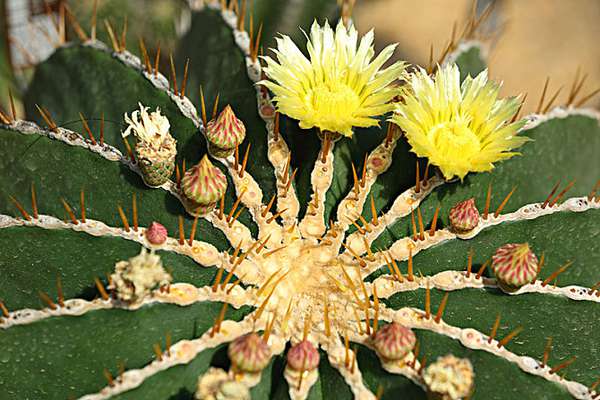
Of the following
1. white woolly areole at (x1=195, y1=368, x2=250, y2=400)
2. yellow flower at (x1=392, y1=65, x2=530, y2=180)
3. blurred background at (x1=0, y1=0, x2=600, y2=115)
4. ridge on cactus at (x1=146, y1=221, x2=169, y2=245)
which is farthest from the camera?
blurred background at (x1=0, y1=0, x2=600, y2=115)

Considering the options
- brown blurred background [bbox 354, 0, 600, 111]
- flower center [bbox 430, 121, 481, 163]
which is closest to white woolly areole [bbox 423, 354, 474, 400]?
flower center [bbox 430, 121, 481, 163]

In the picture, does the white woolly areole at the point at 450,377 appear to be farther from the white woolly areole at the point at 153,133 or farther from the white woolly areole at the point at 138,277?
the white woolly areole at the point at 153,133

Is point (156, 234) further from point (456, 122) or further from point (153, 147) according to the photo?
point (456, 122)

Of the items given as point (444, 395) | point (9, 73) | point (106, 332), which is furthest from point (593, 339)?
point (9, 73)

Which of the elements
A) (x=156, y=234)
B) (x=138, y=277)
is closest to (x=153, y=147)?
(x=156, y=234)

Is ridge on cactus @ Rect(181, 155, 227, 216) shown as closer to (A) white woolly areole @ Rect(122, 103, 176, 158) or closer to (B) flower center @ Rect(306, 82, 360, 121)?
(A) white woolly areole @ Rect(122, 103, 176, 158)

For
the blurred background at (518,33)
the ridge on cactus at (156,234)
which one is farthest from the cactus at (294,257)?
the blurred background at (518,33)

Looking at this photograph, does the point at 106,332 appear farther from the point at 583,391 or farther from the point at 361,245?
the point at 583,391
